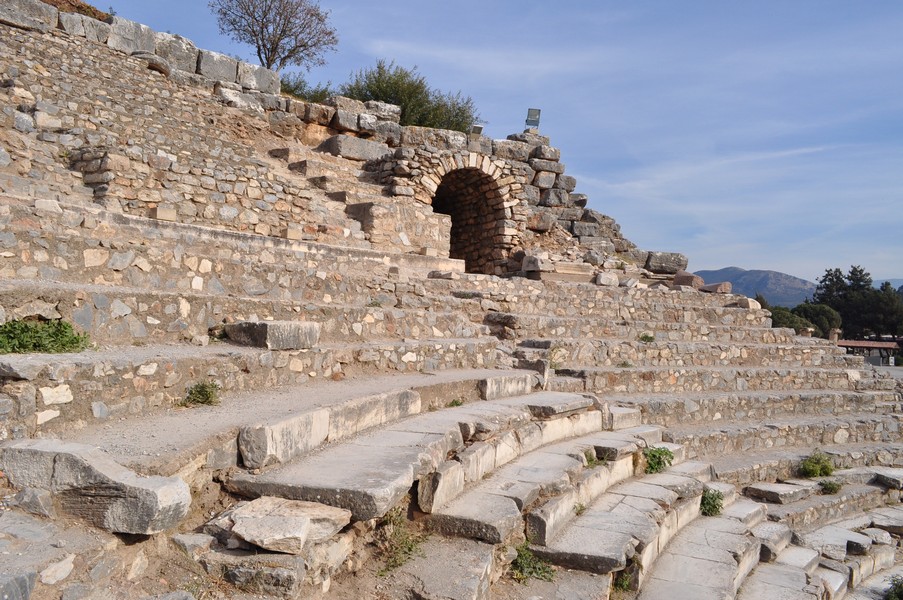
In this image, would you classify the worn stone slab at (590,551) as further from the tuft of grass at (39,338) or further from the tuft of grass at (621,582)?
the tuft of grass at (39,338)

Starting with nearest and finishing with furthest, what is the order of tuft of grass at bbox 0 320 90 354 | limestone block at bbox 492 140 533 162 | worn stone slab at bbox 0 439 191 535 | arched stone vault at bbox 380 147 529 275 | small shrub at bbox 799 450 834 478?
worn stone slab at bbox 0 439 191 535, tuft of grass at bbox 0 320 90 354, small shrub at bbox 799 450 834 478, arched stone vault at bbox 380 147 529 275, limestone block at bbox 492 140 533 162

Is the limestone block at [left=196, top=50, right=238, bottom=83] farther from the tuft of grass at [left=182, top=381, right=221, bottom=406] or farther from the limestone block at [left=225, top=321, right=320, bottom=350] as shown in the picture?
the tuft of grass at [left=182, top=381, right=221, bottom=406]

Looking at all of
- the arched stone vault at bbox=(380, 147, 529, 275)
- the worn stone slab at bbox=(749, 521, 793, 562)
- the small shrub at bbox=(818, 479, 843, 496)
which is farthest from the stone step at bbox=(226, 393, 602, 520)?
the arched stone vault at bbox=(380, 147, 529, 275)

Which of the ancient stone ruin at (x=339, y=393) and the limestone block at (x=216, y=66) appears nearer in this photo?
the ancient stone ruin at (x=339, y=393)

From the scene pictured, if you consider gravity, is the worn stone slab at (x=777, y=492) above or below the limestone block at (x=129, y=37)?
below

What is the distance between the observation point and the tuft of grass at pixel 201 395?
161 inches

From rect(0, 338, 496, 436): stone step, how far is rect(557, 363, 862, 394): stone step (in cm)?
408

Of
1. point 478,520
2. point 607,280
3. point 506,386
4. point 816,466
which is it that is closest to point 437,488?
point 478,520

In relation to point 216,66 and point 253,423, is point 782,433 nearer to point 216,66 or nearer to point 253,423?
point 253,423

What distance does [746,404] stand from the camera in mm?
9945

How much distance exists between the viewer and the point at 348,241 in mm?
11609

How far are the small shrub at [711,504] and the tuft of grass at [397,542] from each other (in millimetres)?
4026

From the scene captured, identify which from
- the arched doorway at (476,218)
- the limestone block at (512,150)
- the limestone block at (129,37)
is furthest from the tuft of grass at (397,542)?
the limestone block at (512,150)

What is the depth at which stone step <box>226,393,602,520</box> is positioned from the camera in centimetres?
329
